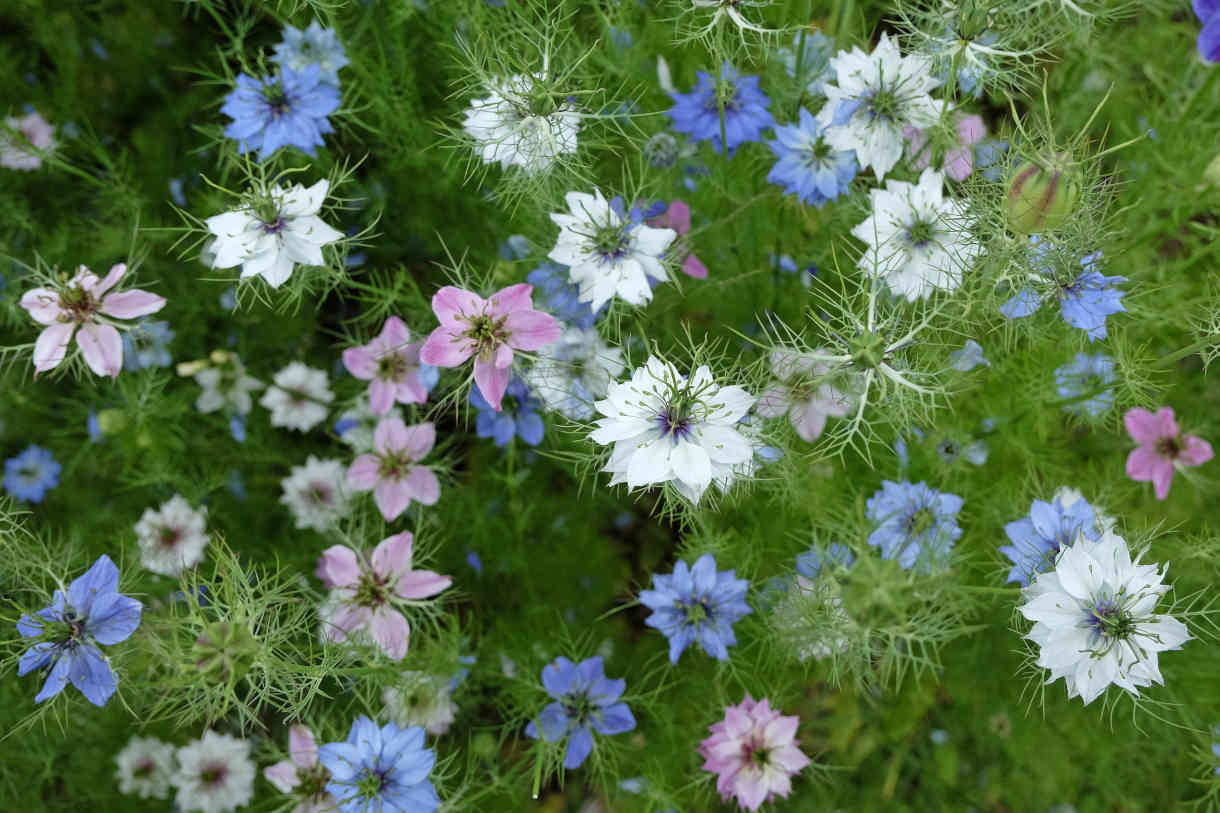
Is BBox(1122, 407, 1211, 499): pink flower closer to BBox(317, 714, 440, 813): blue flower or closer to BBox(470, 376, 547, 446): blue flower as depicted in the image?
BBox(470, 376, 547, 446): blue flower

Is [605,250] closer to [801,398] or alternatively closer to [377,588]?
[801,398]

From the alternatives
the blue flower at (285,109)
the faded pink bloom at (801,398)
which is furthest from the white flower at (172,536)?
the faded pink bloom at (801,398)

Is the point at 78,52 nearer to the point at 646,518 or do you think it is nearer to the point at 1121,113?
the point at 646,518

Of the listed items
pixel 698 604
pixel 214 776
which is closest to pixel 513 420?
pixel 698 604

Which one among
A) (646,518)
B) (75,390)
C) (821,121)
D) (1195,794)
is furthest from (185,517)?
(1195,794)

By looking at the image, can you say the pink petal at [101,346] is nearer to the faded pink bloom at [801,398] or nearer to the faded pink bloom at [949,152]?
the faded pink bloom at [801,398]

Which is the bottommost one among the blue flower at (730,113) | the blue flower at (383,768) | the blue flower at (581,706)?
the blue flower at (383,768)
